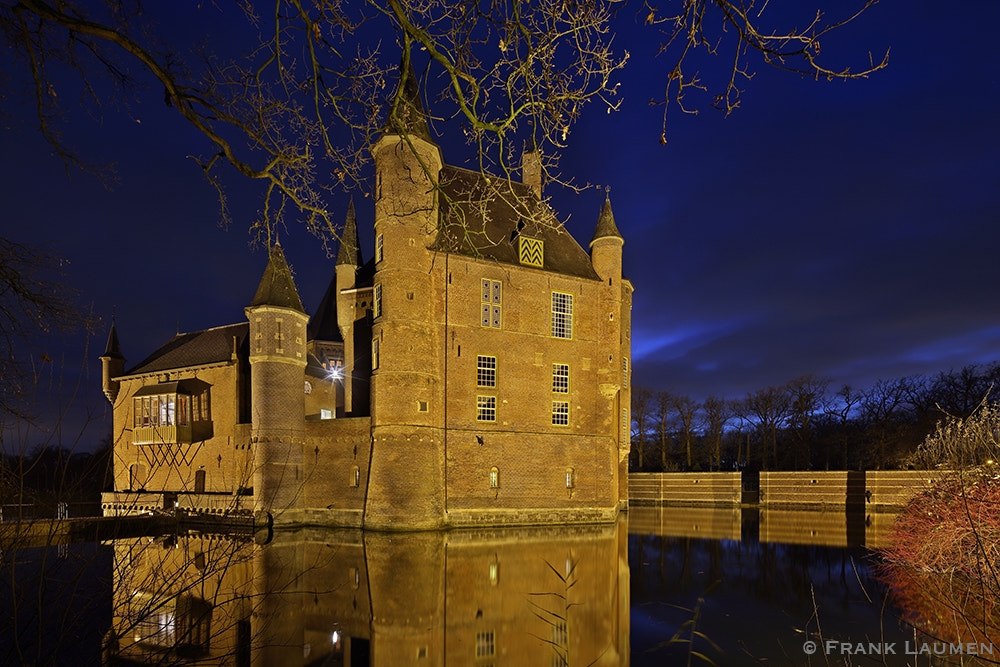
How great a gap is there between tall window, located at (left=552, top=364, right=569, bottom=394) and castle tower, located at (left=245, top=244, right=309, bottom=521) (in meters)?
11.6

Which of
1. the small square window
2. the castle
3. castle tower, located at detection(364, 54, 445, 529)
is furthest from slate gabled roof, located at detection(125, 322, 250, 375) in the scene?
the small square window

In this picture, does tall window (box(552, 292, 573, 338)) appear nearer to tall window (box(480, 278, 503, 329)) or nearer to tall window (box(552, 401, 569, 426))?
tall window (box(480, 278, 503, 329))

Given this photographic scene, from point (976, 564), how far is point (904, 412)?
5255cm

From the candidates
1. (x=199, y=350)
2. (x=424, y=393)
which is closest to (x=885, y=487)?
(x=424, y=393)

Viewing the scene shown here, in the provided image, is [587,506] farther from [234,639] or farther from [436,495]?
[234,639]

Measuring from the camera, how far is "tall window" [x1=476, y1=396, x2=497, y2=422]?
25.8 m

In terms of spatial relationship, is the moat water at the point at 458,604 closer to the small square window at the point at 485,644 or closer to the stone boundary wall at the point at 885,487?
the small square window at the point at 485,644

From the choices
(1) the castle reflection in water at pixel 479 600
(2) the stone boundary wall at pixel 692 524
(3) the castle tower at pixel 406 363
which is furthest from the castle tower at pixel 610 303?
(3) the castle tower at pixel 406 363

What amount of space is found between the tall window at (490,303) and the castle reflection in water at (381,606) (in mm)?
10108

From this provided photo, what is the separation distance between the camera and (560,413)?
27.7 meters

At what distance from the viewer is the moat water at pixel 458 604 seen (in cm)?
671

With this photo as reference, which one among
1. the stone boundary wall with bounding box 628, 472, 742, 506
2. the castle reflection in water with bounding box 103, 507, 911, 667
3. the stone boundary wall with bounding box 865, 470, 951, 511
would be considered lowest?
the stone boundary wall with bounding box 628, 472, 742, 506

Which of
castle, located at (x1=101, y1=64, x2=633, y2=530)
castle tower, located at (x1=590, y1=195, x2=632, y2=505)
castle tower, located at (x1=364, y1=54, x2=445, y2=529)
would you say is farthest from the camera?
castle tower, located at (x1=590, y1=195, x2=632, y2=505)

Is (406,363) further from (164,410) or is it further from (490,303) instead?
(164,410)
